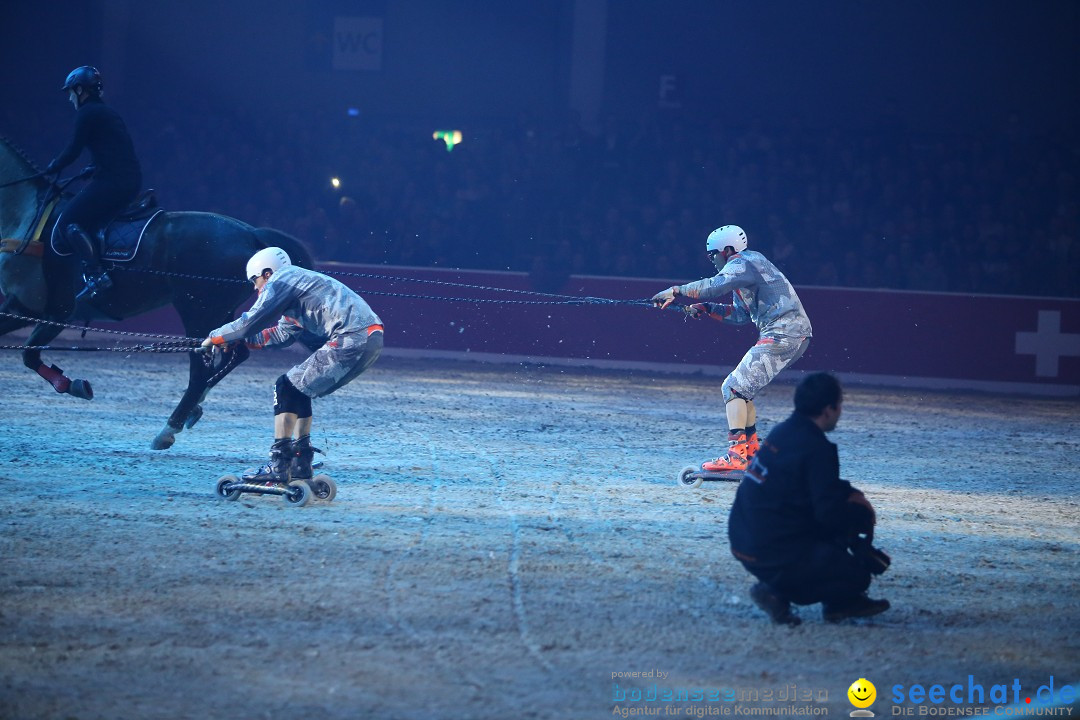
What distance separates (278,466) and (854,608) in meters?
3.86

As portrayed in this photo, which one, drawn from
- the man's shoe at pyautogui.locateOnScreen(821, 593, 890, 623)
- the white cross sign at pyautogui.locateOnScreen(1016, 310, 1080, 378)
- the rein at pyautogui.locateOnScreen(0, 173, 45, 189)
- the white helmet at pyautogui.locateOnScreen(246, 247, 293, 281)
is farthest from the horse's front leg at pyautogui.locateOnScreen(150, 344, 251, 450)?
the white cross sign at pyautogui.locateOnScreen(1016, 310, 1080, 378)

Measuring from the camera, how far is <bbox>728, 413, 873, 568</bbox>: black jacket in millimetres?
4914

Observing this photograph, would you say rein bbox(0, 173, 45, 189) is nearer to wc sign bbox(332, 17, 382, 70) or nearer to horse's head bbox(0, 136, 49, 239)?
horse's head bbox(0, 136, 49, 239)

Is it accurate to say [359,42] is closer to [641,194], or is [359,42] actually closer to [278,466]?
[641,194]

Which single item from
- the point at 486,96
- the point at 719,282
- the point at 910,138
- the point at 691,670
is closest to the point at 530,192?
the point at 486,96

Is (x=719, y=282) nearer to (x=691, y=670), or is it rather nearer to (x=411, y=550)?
(x=411, y=550)

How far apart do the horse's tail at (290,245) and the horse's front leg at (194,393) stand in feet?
Result: 3.14

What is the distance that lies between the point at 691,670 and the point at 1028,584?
252 centimetres

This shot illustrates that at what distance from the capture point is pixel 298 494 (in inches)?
284

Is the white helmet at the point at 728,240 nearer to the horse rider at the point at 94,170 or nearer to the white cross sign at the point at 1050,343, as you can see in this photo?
the horse rider at the point at 94,170

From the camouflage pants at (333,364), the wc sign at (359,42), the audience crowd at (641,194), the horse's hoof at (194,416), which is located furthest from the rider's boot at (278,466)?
the wc sign at (359,42)

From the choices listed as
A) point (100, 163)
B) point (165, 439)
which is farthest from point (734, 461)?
point (100, 163)

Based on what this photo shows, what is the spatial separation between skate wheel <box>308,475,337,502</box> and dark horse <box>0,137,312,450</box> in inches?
104

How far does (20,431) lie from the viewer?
31.3 ft
